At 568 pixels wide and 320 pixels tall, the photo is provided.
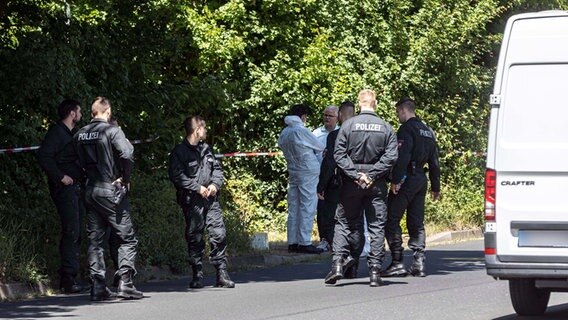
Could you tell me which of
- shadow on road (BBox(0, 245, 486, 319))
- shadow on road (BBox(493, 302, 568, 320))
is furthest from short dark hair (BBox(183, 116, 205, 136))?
shadow on road (BBox(493, 302, 568, 320))

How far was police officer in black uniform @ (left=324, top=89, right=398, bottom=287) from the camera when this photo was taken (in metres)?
14.4

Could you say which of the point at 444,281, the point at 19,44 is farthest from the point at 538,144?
the point at 19,44

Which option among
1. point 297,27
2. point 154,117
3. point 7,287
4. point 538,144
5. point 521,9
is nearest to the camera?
point 538,144

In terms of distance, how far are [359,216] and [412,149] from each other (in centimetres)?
119

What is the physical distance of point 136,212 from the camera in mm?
16375

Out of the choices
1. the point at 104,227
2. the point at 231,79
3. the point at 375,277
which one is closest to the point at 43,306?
the point at 104,227

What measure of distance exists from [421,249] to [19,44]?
5442 mm

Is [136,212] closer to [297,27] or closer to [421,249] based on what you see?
[421,249]

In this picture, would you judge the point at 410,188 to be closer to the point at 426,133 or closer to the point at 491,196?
the point at 426,133

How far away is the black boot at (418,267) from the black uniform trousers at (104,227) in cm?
356

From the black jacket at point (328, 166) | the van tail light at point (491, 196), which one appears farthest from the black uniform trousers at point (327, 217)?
the van tail light at point (491, 196)

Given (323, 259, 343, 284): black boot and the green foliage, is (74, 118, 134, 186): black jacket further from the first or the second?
(323, 259, 343, 284): black boot

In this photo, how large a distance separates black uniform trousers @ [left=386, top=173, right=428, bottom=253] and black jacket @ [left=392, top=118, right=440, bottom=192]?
0.42ft

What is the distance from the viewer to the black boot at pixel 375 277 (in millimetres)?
14383
